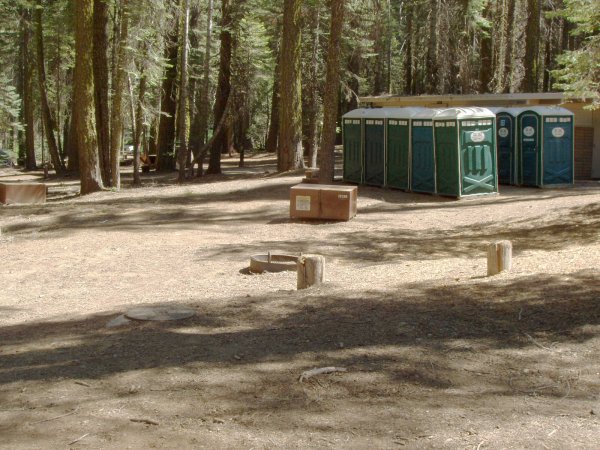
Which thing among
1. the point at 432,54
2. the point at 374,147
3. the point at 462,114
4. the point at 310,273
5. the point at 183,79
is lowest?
the point at 310,273

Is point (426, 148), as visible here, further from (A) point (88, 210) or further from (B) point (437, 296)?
(B) point (437, 296)

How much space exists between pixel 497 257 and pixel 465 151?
1048 centimetres

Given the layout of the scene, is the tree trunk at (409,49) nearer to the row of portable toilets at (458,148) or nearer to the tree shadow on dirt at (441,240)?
the row of portable toilets at (458,148)

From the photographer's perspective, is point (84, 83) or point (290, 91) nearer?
point (84, 83)

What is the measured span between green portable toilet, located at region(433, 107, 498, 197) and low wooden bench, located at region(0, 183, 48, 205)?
1018 cm

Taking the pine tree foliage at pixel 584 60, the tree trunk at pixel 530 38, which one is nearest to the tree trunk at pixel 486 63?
the tree trunk at pixel 530 38

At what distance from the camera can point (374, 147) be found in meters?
22.6

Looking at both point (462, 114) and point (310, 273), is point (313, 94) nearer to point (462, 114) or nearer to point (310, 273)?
point (462, 114)

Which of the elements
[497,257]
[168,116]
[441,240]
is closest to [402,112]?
[441,240]

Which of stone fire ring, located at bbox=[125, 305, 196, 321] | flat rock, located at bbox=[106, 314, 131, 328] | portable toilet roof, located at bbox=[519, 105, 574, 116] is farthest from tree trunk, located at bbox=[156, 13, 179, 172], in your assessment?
flat rock, located at bbox=[106, 314, 131, 328]

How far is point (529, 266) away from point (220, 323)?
14.6ft

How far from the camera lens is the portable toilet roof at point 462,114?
65.2ft

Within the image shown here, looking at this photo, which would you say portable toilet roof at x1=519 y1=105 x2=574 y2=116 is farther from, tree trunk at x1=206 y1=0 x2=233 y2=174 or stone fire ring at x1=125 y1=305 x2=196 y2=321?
stone fire ring at x1=125 y1=305 x2=196 y2=321

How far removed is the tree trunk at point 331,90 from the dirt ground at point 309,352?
8180 mm
